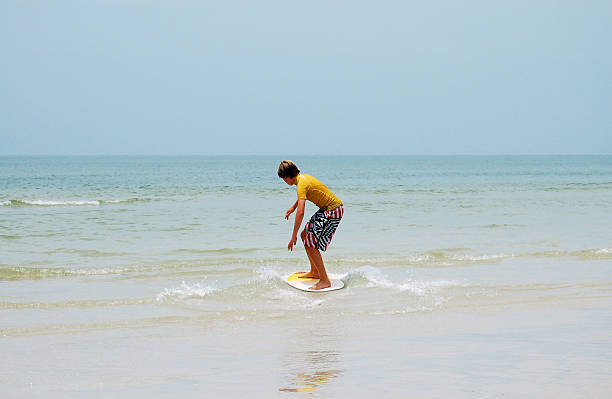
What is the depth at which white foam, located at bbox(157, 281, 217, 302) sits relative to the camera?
320 inches

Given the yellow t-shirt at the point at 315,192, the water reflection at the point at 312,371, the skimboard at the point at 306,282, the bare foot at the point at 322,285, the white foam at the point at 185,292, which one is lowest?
the white foam at the point at 185,292

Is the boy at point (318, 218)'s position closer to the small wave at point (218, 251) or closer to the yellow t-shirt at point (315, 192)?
the yellow t-shirt at point (315, 192)

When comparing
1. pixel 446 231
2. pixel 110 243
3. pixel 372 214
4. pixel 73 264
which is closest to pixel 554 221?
pixel 446 231

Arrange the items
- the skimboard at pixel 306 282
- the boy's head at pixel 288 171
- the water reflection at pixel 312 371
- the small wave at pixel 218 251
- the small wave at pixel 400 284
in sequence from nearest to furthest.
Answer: the water reflection at pixel 312 371 → the boy's head at pixel 288 171 → the small wave at pixel 400 284 → the skimboard at pixel 306 282 → the small wave at pixel 218 251

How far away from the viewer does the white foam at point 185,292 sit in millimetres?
8133

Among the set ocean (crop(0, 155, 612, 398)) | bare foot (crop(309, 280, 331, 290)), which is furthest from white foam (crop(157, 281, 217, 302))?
bare foot (crop(309, 280, 331, 290))

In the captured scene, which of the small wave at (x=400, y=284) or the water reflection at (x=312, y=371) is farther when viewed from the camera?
the small wave at (x=400, y=284)

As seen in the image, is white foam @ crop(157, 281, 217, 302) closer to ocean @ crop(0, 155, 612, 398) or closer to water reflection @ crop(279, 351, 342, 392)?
ocean @ crop(0, 155, 612, 398)

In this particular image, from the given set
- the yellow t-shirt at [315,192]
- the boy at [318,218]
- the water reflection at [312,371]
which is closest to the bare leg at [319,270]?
the boy at [318,218]

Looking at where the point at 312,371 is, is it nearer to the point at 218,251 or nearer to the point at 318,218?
the point at 318,218

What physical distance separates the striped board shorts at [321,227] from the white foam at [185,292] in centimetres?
142

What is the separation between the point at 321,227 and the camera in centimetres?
838

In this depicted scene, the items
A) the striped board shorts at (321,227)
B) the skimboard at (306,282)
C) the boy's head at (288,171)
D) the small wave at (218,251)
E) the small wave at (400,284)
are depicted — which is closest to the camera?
the boy's head at (288,171)

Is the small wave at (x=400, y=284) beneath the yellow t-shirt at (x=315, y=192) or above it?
beneath
